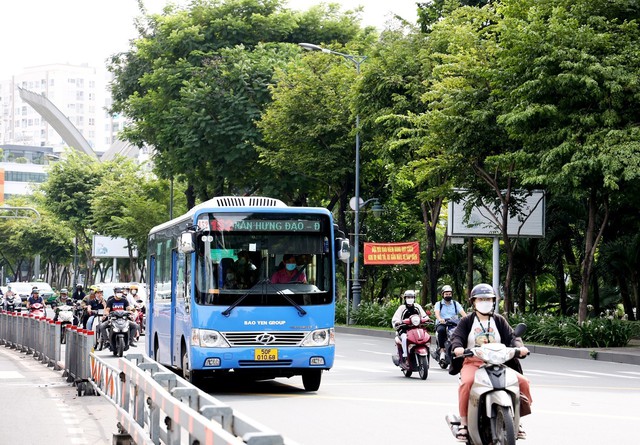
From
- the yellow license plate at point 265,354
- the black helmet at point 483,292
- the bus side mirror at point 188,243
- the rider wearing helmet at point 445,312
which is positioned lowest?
the yellow license plate at point 265,354

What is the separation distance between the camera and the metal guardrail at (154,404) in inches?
250

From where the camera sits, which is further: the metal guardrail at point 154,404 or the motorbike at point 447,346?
the motorbike at point 447,346

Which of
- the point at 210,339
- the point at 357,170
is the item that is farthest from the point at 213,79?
the point at 210,339

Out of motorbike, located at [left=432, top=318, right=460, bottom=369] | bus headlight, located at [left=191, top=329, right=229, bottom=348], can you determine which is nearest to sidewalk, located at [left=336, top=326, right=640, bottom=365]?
motorbike, located at [left=432, top=318, right=460, bottom=369]

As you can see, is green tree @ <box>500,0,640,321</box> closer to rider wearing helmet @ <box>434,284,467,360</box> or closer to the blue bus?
rider wearing helmet @ <box>434,284,467,360</box>

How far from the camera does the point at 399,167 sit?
3862 centimetres

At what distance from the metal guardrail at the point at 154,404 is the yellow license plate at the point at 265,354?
2.28 metres

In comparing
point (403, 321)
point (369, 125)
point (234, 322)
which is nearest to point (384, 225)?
point (369, 125)

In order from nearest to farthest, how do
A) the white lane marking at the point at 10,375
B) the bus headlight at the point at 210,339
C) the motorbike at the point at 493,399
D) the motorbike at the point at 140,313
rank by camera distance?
the motorbike at the point at 493,399
the bus headlight at the point at 210,339
the white lane marking at the point at 10,375
the motorbike at the point at 140,313

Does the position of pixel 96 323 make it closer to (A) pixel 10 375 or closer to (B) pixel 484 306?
(A) pixel 10 375

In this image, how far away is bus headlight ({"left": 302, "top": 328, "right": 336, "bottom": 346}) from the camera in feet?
57.2

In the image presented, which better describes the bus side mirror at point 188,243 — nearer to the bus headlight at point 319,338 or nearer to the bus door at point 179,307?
the bus door at point 179,307

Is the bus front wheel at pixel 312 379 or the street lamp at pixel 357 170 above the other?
the street lamp at pixel 357 170

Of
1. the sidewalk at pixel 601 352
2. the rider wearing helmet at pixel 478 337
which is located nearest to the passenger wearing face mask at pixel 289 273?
the rider wearing helmet at pixel 478 337
